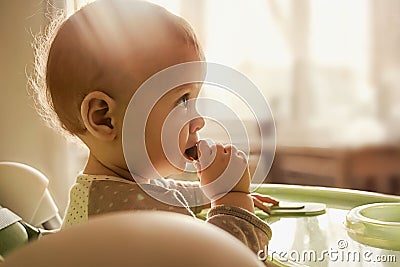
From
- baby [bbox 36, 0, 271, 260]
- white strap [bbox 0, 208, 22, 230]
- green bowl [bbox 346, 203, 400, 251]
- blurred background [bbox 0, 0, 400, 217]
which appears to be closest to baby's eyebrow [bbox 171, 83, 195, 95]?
baby [bbox 36, 0, 271, 260]

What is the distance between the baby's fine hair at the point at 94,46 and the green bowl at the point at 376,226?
0.90 feet

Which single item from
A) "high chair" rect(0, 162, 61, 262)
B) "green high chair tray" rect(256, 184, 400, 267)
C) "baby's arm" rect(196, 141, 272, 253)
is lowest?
"high chair" rect(0, 162, 61, 262)

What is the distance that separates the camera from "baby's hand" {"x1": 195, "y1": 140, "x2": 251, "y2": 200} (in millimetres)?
693

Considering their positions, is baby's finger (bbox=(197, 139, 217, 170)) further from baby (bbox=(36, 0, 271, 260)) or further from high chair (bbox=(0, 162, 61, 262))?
high chair (bbox=(0, 162, 61, 262))

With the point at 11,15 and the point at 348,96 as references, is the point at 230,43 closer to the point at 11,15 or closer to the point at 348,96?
the point at 348,96

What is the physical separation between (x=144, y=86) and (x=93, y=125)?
3.0 inches

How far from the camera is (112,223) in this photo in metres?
0.34

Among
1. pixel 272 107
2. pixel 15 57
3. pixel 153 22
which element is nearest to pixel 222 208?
pixel 153 22

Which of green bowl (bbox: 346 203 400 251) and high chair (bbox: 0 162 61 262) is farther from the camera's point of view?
high chair (bbox: 0 162 61 262)

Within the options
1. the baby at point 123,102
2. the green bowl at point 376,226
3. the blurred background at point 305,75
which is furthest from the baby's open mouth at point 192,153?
the blurred background at point 305,75

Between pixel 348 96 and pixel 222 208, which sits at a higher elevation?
pixel 222 208

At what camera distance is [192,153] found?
0.73 metres

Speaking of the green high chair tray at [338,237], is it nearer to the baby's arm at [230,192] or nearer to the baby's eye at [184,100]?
the baby's arm at [230,192]

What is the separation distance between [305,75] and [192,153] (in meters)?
1.27
